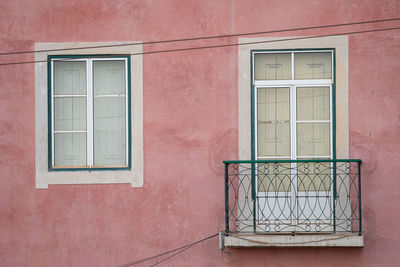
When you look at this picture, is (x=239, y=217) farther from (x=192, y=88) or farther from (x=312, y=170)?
(x=192, y=88)

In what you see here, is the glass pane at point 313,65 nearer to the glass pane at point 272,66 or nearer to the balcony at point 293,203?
the glass pane at point 272,66

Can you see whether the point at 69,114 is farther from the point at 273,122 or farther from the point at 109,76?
the point at 273,122

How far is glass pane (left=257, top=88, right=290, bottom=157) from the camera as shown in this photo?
25.1 ft

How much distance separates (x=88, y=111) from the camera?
7754mm

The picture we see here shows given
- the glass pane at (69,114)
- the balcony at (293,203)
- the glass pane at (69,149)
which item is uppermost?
the glass pane at (69,114)

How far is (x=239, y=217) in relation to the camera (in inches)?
294

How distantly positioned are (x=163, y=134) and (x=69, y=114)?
4.81 feet

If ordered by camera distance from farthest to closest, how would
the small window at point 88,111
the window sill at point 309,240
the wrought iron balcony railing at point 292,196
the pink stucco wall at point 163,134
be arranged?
the small window at point 88,111
the pink stucco wall at point 163,134
the wrought iron balcony railing at point 292,196
the window sill at point 309,240

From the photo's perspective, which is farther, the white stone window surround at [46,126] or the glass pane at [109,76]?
the glass pane at [109,76]

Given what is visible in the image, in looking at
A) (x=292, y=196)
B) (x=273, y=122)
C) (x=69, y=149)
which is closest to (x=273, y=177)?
(x=292, y=196)

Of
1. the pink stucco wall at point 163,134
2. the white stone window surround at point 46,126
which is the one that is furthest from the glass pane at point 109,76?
the pink stucco wall at point 163,134

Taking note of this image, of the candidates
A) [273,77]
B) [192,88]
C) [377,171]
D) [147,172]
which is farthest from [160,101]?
[377,171]

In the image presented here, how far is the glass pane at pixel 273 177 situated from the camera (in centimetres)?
760

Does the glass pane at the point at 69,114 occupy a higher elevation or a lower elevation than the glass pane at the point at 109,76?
lower
